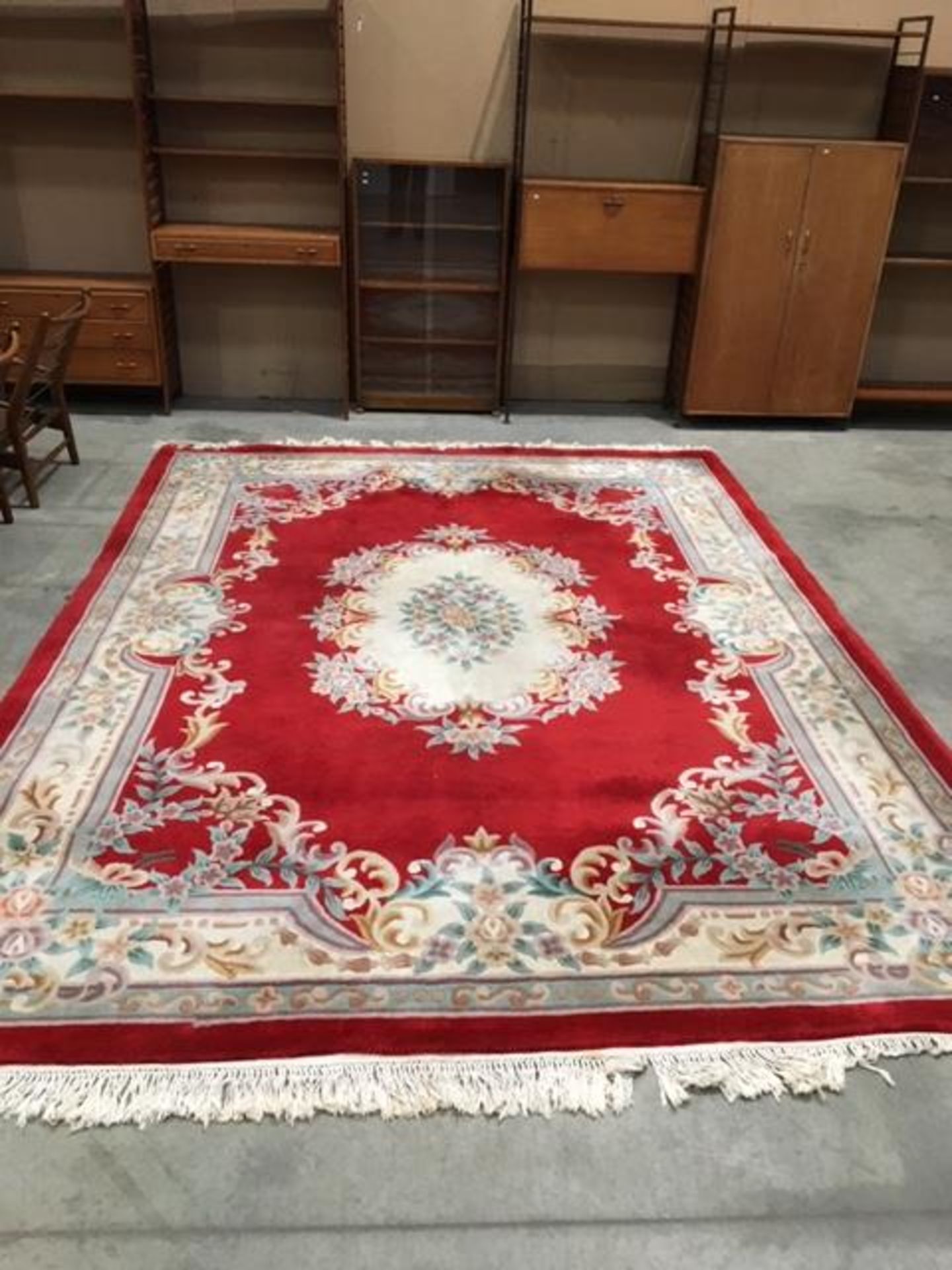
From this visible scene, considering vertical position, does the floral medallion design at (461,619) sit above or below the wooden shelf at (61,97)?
below

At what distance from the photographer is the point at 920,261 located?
4.80m

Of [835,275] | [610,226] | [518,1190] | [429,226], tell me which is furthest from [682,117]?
[518,1190]

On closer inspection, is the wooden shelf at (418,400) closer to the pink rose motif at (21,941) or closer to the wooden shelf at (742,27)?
the wooden shelf at (742,27)

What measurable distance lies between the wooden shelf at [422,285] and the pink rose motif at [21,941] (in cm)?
366

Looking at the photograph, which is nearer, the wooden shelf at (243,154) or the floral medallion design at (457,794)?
the floral medallion design at (457,794)

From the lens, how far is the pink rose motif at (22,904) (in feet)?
6.48

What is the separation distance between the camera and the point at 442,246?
4.86m

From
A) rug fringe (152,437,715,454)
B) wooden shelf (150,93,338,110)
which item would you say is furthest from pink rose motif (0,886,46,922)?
wooden shelf (150,93,338,110)

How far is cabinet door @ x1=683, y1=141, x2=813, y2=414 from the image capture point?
14.7ft

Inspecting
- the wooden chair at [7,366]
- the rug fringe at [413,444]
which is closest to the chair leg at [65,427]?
the wooden chair at [7,366]

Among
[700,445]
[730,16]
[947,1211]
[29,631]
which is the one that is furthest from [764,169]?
[947,1211]

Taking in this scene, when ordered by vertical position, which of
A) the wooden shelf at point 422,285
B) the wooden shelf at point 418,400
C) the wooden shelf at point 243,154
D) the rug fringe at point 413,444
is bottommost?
the rug fringe at point 413,444

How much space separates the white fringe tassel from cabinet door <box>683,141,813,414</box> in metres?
3.72

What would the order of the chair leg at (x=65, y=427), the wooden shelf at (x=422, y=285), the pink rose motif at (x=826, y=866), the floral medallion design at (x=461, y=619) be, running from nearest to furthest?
the pink rose motif at (x=826, y=866) < the floral medallion design at (x=461, y=619) < the chair leg at (x=65, y=427) < the wooden shelf at (x=422, y=285)
